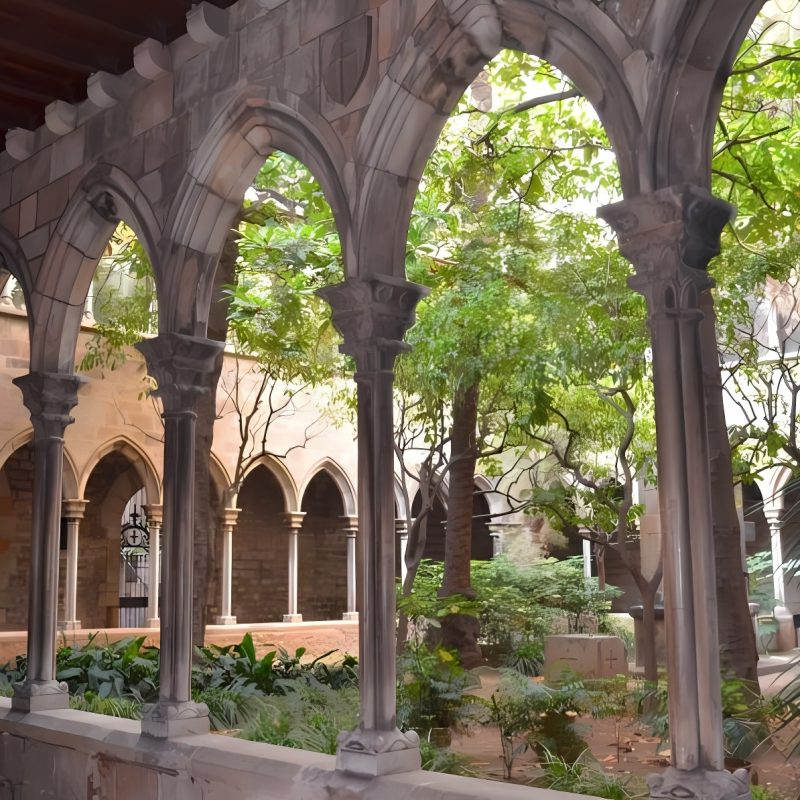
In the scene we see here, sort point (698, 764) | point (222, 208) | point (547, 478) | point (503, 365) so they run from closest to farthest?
point (698, 764), point (222, 208), point (503, 365), point (547, 478)

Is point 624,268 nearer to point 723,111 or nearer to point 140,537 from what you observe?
point 723,111

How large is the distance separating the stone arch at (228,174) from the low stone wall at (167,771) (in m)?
1.94

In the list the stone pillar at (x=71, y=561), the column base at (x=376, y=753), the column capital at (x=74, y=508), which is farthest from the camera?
the column capital at (x=74, y=508)

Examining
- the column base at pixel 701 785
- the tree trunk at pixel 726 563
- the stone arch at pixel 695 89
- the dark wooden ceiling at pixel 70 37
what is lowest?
the column base at pixel 701 785

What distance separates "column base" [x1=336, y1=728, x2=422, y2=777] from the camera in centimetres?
371

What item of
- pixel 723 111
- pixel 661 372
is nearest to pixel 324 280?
pixel 723 111

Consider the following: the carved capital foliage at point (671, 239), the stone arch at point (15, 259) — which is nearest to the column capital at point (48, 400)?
the stone arch at point (15, 259)

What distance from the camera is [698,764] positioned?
287 cm

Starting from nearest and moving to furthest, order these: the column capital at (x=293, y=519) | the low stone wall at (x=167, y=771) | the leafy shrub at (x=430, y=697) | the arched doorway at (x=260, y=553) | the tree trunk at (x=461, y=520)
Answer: the low stone wall at (x=167, y=771)
the leafy shrub at (x=430, y=697)
the tree trunk at (x=461, y=520)
the column capital at (x=293, y=519)
the arched doorway at (x=260, y=553)

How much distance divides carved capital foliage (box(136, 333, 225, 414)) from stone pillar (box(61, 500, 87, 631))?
29.7 ft

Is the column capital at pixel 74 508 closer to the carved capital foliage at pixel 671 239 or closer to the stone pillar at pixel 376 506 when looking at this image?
the stone pillar at pixel 376 506

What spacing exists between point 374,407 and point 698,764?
5.94 ft

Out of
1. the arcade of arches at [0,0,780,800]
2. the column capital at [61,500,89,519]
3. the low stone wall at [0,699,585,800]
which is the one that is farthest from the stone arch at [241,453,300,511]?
the low stone wall at [0,699,585,800]

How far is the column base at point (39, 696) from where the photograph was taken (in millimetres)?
5586
